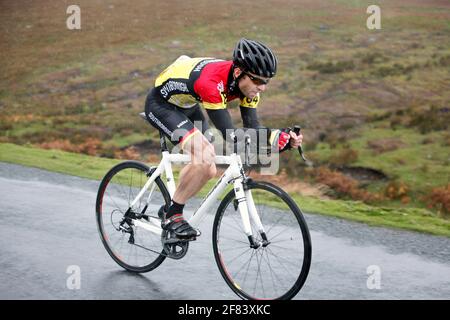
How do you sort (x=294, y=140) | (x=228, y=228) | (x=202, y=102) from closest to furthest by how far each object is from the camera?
(x=294, y=140) < (x=202, y=102) < (x=228, y=228)

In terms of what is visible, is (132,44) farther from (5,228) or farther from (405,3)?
(5,228)

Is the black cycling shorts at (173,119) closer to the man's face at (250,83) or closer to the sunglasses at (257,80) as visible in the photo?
the man's face at (250,83)

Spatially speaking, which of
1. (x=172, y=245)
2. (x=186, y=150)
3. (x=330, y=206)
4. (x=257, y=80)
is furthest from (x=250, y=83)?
(x=330, y=206)

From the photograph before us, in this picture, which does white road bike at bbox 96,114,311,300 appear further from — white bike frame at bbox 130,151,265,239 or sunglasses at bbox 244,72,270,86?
sunglasses at bbox 244,72,270,86

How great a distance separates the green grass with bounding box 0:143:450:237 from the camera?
8648 mm

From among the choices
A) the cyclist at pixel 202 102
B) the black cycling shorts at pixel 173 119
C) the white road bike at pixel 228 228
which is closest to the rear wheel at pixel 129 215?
the white road bike at pixel 228 228

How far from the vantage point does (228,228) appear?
222 inches

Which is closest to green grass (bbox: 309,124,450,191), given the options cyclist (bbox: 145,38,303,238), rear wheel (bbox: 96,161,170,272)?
rear wheel (bbox: 96,161,170,272)

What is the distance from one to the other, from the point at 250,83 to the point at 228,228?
1.28m

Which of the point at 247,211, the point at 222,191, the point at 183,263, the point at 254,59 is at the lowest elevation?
the point at 183,263

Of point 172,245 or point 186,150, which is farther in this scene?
point 172,245

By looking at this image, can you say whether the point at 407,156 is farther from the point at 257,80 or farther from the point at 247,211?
the point at 247,211

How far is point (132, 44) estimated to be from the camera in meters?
44.9

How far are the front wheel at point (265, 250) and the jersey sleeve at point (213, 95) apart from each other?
27.6 inches
